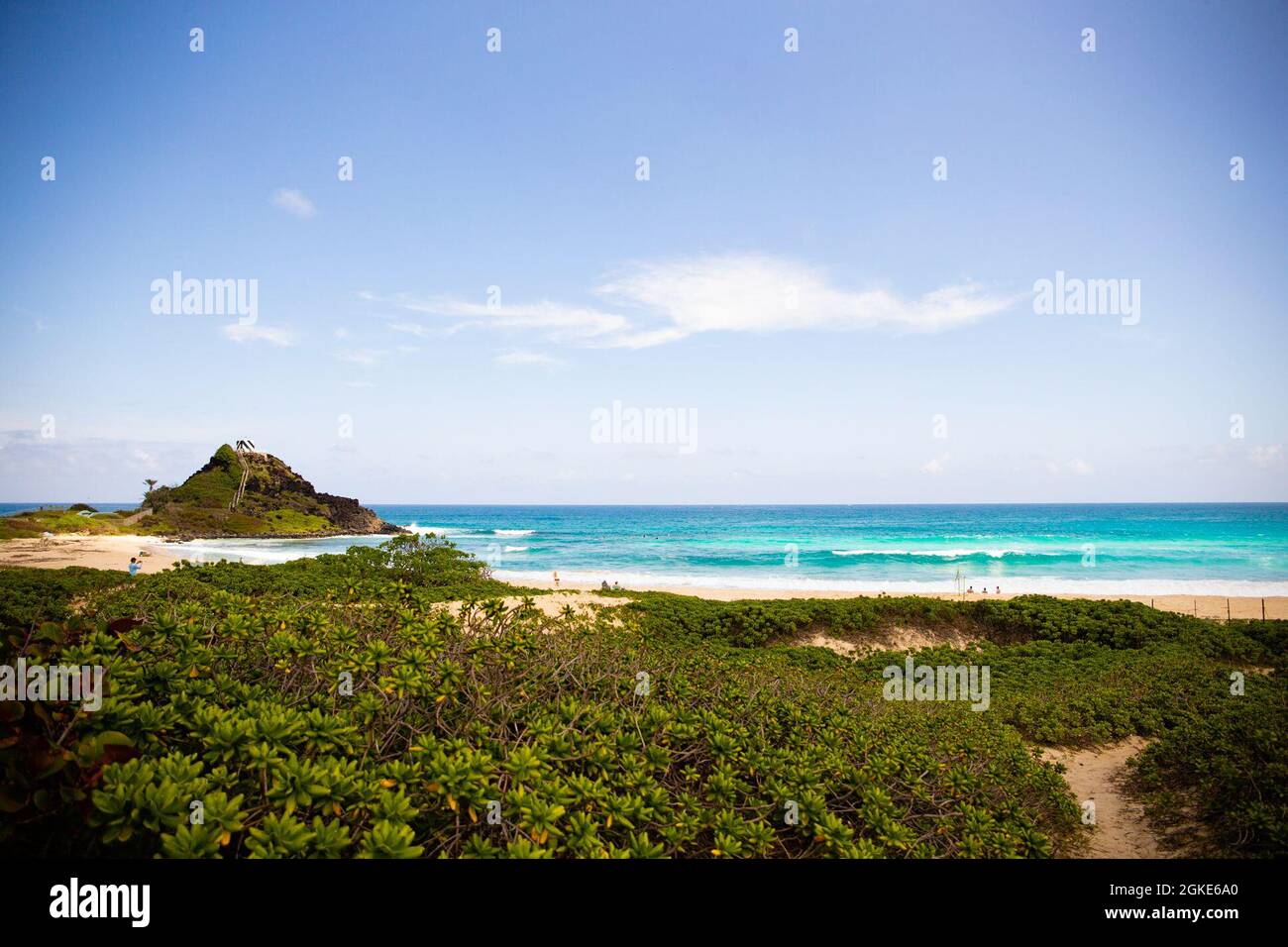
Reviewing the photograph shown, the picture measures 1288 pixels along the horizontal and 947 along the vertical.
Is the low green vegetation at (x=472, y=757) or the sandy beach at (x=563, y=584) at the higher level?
the low green vegetation at (x=472, y=757)

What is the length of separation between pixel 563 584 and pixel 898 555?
28.6m

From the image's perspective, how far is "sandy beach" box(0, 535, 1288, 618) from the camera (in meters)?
20.9

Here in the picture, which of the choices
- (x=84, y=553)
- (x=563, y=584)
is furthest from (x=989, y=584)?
(x=84, y=553)

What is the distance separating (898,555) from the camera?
4634cm

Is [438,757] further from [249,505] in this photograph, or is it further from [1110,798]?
[249,505]

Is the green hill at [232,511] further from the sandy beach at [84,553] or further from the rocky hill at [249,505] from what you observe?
the sandy beach at [84,553]

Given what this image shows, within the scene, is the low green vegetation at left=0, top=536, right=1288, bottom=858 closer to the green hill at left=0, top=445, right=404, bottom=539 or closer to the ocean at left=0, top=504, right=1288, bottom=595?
the ocean at left=0, top=504, right=1288, bottom=595

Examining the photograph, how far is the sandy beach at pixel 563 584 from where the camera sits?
20891 millimetres

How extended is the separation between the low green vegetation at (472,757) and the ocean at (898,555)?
2465 centimetres

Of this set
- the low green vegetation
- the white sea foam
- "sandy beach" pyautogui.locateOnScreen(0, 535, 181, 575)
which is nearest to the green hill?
"sandy beach" pyautogui.locateOnScreen(0, 535, 181, 575)

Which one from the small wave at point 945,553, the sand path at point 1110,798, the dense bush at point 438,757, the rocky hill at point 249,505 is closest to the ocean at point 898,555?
the small wave at point 945,553

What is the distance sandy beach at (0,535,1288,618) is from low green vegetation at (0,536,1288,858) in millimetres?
14390
